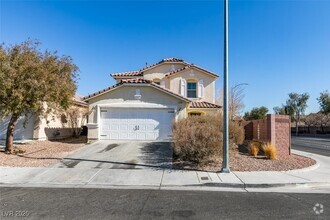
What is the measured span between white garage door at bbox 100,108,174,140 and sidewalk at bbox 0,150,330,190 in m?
7.37

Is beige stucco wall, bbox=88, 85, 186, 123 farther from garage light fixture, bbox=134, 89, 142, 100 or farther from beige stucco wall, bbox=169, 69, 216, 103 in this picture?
beige stucco wall, bbox=169, 69, 216, 103

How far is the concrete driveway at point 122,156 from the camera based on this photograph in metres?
11.1

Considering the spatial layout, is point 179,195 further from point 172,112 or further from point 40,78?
point 172,112

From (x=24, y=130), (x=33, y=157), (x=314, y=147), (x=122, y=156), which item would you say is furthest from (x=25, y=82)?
(x=314, y=147)

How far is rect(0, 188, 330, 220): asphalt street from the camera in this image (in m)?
5.59

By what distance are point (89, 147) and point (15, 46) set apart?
6.65 m

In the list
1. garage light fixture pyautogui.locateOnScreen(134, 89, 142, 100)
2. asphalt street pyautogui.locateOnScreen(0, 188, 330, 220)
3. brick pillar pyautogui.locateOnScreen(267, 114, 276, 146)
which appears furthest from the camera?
garage light fixture pyautogui.locateOnScreen(134, 89, 142, 100)

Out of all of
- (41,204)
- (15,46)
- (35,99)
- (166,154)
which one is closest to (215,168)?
(166,154)

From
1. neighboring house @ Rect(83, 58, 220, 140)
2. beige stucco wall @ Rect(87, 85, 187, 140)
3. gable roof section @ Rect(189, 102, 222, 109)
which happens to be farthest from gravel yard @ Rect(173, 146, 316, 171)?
gable roof section @ Rect(189, 102, 222, 109)

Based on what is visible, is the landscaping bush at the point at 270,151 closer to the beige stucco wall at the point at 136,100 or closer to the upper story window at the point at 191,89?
the beige stucco wall at the point at 136,100

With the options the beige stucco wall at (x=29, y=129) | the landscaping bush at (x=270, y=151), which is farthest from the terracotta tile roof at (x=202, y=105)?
the beige stucco wall at (x=29, y=129)

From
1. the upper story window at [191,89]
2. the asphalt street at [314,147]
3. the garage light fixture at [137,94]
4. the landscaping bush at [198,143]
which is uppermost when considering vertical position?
the upper story window at [191,89]

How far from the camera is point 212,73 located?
24.6 metres

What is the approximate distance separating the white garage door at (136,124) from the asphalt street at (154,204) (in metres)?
9.90
